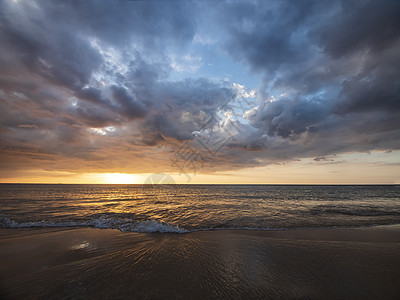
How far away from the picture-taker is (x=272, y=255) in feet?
22.9

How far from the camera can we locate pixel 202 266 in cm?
608

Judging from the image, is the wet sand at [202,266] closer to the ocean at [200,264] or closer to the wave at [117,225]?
the ocean at [200,264]

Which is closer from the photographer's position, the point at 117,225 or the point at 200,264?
the point at 200,264

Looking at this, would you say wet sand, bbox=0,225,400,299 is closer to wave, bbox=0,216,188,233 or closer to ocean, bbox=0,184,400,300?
ocean, bbox=0,184,400,300

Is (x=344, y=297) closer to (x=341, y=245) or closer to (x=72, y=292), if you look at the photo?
(x=341, y=245)

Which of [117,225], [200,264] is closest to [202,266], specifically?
[200,264]

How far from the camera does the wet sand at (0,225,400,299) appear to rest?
4625mm

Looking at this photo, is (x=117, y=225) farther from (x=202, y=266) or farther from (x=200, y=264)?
(x=202, y=266)

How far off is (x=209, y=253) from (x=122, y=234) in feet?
20.5

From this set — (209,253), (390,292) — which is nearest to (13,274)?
(209,253)

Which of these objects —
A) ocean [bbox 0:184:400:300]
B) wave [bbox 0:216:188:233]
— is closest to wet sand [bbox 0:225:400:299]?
ocean [bbox 0:184:400:300]

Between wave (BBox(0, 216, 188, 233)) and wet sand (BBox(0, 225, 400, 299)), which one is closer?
wet sand (BBox(0, 225, 400, 299))

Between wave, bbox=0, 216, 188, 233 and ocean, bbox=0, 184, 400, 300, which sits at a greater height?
ocean, bbox=0, 184, 400, 300

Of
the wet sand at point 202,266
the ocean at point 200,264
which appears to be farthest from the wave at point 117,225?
the wet sand at point 202,266
